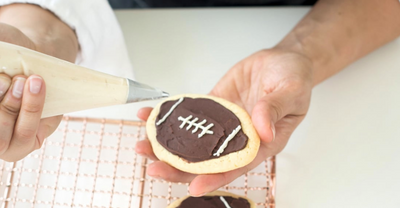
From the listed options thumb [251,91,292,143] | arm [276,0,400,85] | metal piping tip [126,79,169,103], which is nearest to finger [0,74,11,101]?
metal piping tip [126,79,169,103]

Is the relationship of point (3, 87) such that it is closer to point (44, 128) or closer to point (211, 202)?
point (44, 128)

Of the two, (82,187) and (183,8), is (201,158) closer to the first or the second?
(82,187)

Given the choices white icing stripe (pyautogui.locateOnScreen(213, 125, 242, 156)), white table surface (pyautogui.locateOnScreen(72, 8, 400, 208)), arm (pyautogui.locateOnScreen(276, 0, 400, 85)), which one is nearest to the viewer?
white icing stripe (pyautogui.locateOnScreen(213, 125, 242, 156))

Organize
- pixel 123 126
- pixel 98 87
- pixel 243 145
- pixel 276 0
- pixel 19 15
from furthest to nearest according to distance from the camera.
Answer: pixel 276 0, pixel 123 126, pixel 19 15, pixel 243 145, pixel 98 87

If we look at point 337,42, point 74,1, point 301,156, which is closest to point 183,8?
point 74,1

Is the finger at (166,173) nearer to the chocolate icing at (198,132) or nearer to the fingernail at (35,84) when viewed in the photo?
the chocolate icing at (198,132)

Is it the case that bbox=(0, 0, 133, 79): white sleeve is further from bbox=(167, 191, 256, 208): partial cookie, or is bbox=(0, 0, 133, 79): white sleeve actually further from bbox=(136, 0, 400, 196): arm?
bbox=(167, 191, 256, 208): partial cookie
